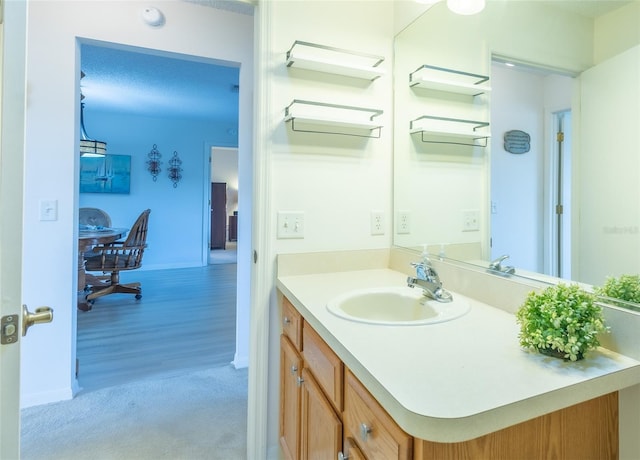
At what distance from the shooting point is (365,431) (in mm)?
759

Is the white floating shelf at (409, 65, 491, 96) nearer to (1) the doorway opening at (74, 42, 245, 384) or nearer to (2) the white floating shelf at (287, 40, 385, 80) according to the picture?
(2) the white floating shelf at (287, 40, 385, 80)

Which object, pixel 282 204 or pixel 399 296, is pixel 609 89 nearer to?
pixel 399 296

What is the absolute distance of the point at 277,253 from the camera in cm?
153

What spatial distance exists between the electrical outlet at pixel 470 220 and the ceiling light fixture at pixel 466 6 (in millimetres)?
772

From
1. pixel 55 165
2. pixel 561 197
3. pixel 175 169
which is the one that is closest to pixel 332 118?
pixel 561 197

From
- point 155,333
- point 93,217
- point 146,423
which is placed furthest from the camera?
point 93,217

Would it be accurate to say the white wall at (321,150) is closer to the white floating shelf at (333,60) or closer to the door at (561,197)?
A: the white floating shelf at (333,60)

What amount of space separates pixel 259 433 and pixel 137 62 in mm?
3502

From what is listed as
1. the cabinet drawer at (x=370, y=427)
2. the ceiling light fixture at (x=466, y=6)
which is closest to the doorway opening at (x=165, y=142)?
the ceiling light fixture at (x=466, y=6)

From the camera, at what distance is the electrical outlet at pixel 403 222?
5.60ft

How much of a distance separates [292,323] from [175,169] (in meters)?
5.29

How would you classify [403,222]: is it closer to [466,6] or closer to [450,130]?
[450,130]

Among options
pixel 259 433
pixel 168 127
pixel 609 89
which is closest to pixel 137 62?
pixel 168 127

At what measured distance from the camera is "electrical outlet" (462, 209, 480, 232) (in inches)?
54.9
